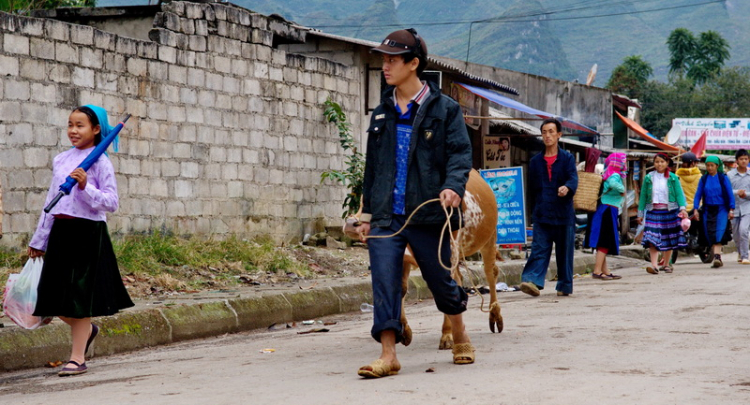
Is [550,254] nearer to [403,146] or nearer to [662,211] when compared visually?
[662,211]

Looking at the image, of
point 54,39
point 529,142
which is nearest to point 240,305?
point 54,39

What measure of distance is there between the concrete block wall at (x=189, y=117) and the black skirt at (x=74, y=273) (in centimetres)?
415

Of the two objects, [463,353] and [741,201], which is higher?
[741,201]

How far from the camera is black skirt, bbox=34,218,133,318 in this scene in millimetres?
6270

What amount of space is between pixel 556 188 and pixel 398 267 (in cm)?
516

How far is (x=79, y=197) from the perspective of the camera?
6.33 meters

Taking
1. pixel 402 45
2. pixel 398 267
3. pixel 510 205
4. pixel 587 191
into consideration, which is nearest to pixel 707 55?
pixel 510 205

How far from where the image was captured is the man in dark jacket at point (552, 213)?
1035cm

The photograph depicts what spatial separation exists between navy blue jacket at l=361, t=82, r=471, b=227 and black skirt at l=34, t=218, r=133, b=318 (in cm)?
190

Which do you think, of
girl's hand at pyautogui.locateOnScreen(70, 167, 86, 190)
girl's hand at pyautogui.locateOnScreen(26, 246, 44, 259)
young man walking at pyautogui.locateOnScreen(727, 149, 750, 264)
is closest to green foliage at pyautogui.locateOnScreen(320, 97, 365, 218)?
young man walking at pyautogui.locateOnScreen(727, 149, 750, 264)

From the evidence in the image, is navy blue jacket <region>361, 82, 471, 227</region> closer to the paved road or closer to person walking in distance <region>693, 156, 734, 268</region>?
the paved road

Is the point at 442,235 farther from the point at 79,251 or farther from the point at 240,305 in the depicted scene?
the point at 240,305

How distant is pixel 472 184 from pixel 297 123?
25.6 ft

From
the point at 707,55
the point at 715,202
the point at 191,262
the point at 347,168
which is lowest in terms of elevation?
the point at 191,262
